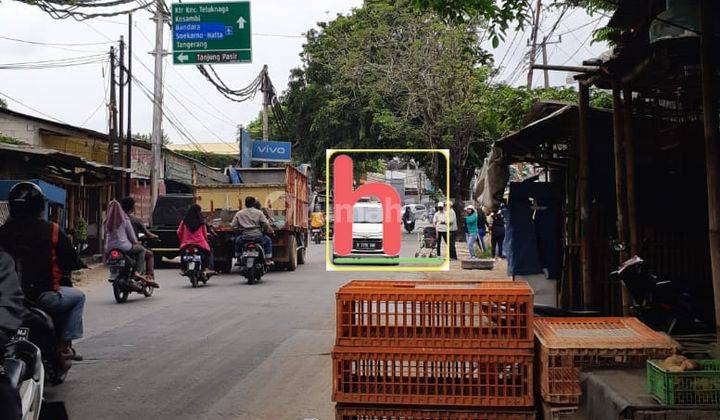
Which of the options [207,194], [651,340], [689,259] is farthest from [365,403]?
[207,194]

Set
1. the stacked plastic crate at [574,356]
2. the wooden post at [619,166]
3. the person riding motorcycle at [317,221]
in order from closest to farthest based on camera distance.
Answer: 1. the stacked plastic crate at [574,356]
2. the wooden post at [619,166]
3. the person riding motorcycle at [317,221]

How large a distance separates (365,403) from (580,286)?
20.1 ft

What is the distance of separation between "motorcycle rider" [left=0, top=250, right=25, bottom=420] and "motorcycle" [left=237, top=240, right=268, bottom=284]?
466 inches

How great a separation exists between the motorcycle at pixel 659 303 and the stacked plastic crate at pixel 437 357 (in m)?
2.16

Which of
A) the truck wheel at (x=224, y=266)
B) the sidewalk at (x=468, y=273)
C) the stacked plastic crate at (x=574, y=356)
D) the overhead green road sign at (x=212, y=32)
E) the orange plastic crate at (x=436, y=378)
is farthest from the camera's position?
the overhead green road sign at (x=212, y=32)

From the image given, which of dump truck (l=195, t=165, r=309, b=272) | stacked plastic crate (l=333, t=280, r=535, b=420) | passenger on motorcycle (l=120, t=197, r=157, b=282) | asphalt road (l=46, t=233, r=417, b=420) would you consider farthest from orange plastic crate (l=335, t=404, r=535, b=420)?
dump truck (l=195, t=165, r=309, b=272)

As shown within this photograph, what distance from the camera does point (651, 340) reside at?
14.9 feet

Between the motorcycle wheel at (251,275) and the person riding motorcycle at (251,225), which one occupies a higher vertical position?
the person riding motorcycle at (251,225)

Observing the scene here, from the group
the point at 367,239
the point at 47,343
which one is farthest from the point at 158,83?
the point at 47,343

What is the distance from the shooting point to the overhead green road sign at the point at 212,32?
19016 millimetres

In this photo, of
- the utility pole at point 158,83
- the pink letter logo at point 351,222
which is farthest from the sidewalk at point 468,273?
the utility pole at point 158,83

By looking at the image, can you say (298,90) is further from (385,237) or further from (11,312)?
(11,312)

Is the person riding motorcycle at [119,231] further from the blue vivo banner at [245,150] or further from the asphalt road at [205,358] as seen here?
the blue vivo banner at [245,150]

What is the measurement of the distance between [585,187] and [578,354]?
4638 mm
